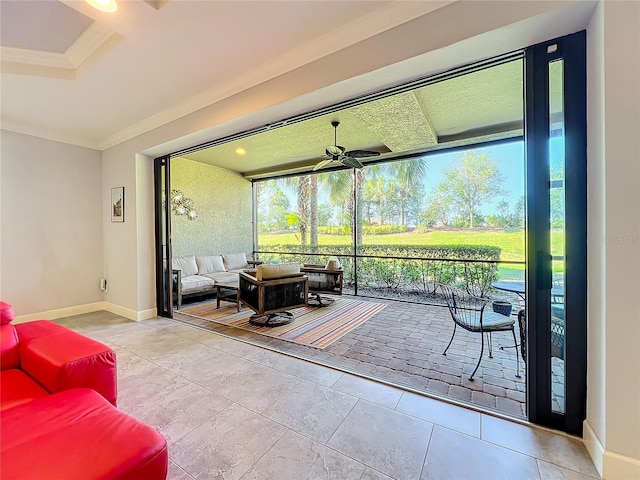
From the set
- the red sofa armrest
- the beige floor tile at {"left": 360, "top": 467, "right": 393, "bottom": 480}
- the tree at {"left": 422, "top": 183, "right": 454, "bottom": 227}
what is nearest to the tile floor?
the beige floor tile at {"left": 360, "top": 467, "right": 393, "bottom": 480}

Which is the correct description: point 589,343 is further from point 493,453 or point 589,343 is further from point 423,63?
point 423,63

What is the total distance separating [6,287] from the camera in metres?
3.63

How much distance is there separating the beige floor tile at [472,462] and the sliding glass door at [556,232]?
0.42 m

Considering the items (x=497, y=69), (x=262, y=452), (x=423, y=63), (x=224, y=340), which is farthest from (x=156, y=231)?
(x=497, y=69)

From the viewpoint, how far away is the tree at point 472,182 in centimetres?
512

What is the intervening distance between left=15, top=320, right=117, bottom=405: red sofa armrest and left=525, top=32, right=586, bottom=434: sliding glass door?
2.53 metres

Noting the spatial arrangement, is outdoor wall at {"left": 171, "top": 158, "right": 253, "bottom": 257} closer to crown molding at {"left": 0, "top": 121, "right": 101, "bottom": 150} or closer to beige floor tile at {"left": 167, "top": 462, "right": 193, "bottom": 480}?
crown molding at {"left": 0, "top": 121, "right": 101, "bottom": 150}

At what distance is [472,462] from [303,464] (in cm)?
88

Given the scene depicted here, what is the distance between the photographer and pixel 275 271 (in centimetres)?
366

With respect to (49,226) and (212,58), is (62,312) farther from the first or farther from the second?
(212,58)

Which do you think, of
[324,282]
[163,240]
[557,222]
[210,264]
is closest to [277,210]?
[210,264]

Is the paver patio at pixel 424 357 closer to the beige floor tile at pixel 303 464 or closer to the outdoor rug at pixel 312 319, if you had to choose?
the outdoor rug at pixel 312 319

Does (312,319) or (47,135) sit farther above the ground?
(47,135)

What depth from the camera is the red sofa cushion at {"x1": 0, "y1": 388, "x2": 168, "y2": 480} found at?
2.84 feet
